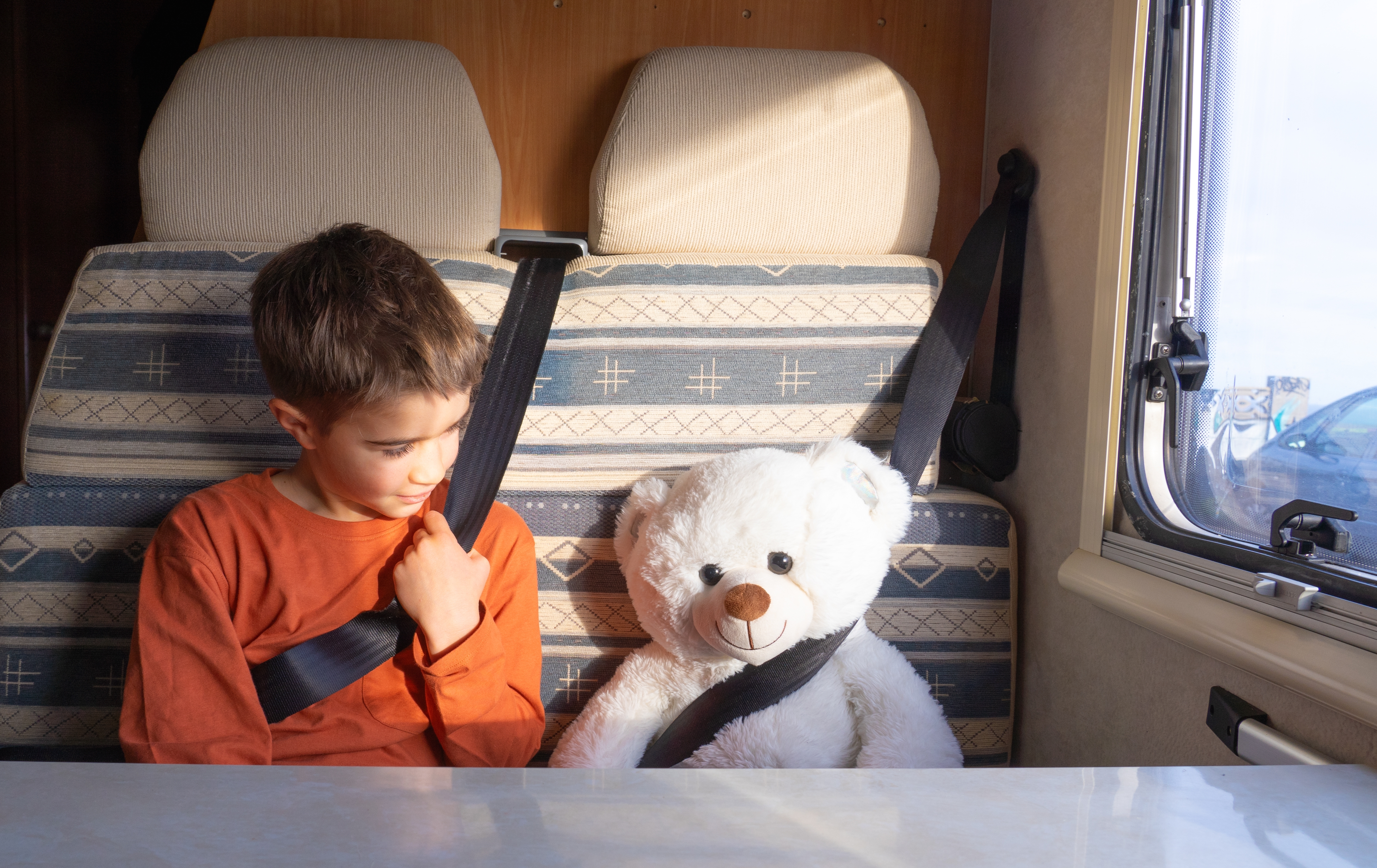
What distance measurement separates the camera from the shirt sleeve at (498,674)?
0.99m

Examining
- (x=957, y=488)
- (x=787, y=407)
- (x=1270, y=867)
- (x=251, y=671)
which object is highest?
(x=787, y=407)

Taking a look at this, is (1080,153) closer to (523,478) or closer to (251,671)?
(523,478)

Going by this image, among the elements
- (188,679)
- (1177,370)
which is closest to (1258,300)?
(1177,370)

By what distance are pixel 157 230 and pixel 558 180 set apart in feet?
2.37

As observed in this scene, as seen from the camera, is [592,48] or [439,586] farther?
[592,48]

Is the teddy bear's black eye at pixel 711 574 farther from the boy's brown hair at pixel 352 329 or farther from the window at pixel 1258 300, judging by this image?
the window at pixel 1258 300

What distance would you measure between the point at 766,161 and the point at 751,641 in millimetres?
814

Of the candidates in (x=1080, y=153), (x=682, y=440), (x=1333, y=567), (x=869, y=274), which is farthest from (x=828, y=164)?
(x=1333, y=567)

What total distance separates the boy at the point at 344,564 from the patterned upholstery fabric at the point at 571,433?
17 centimetres

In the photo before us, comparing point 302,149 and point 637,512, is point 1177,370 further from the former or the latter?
point 302,149

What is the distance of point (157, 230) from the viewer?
4.33 feet

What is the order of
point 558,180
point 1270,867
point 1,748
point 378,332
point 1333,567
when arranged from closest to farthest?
point 1270,867
point 1333,567
point 378,332
point 1,748
point 558,180

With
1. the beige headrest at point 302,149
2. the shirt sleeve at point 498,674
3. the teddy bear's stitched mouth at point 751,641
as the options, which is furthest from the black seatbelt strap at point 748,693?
the beige headrest at point 302,149

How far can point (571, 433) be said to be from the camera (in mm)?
1254
